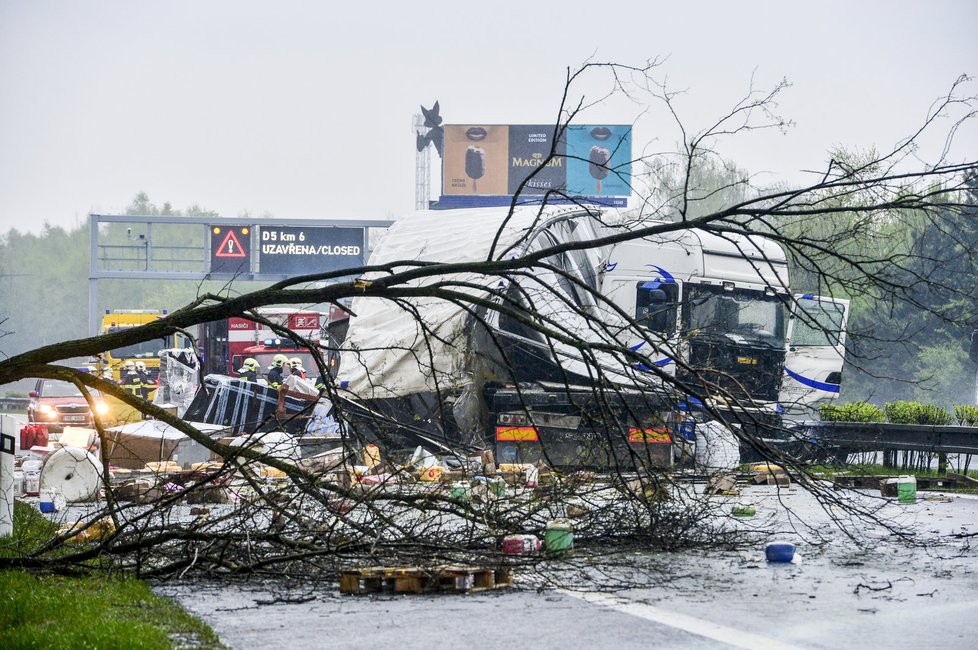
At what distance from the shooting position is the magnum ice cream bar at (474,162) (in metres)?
57.2

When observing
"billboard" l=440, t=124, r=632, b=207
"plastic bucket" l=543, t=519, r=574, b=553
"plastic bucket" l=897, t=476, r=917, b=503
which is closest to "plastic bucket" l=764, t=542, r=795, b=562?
"plastic bucket" l=543, t=519, r=574, b=553

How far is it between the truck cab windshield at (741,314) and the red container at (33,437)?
42.2 feet

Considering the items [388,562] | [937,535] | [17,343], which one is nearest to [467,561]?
[388,562]

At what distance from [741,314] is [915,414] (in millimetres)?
3322

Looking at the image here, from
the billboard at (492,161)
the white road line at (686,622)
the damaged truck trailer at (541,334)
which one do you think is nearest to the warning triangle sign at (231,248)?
the billboard at (492,161)

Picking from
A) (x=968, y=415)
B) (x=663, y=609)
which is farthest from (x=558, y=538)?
(x=968, y=415)

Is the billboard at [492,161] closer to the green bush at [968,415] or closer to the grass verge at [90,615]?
the green bush at [968,415]

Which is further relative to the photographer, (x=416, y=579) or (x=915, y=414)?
(x=915, y=414)

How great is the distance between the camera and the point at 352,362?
2067cm

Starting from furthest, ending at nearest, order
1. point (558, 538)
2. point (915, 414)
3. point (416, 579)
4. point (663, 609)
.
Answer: point (915, 414), point (558, 538), point (416, 579), point (663, 609)

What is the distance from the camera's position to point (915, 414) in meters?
20.5

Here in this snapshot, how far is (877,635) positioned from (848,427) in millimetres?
13151

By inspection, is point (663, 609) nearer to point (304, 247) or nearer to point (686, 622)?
point (686, 622)

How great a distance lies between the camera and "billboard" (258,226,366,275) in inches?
1892
